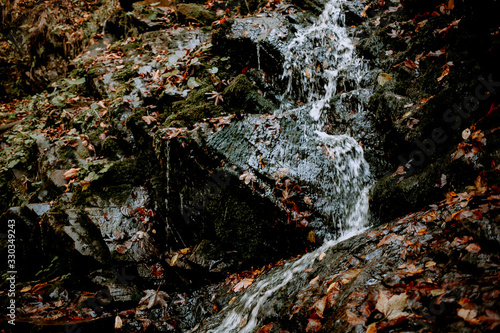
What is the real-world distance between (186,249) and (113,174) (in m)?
2.32

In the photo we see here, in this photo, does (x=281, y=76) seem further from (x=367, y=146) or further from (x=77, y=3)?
(x=77, y=3)

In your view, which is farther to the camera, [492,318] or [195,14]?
[195,14]

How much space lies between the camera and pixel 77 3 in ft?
33.9

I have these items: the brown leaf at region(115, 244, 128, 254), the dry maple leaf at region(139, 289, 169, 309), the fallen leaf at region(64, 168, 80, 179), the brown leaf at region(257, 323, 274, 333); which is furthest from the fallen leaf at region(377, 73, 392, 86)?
the fallen leaf at region(64, 168, 80, 179)

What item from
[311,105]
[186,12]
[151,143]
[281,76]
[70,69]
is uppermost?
[186,12]

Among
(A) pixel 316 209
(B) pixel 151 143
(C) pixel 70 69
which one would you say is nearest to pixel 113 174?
(B) pixel 151 143

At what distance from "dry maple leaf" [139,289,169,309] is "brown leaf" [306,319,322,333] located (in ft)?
9.79

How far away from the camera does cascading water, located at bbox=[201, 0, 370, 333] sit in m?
3.54

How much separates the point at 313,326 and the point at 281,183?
230cm

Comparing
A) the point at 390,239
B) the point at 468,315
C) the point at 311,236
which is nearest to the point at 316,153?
the point at 311,236

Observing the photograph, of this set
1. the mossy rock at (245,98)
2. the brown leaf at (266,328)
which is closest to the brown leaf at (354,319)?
the brown leaf at (266,328)

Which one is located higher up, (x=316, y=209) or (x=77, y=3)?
(x=77, y=3)

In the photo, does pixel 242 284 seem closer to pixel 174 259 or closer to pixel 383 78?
pixel 174 259

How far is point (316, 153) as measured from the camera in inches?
175
